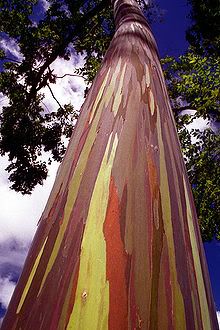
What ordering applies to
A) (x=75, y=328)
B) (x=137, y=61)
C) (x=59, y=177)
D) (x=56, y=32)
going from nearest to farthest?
(x=75, y=328), (x=59, y=177), (x=137, y=61), (x=56, y=32)

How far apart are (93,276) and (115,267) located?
46 millimetres

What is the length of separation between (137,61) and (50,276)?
1.14 meters

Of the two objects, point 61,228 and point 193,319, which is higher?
point 61,228

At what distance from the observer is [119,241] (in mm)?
732

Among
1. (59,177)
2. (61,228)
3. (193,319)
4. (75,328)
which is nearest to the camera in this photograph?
(75,328)

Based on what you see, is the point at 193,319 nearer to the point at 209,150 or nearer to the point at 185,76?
the point at 185,76

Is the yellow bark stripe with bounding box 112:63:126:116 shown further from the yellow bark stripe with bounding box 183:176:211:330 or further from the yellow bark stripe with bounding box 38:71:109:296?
the yellow bark stripe with bounding box 183:176:211:330

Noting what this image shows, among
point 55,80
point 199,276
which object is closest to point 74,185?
point 199,276

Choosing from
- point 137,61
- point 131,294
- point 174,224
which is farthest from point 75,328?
point 137,61

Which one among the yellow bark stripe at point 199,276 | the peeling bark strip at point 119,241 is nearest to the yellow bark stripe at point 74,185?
the peeling bark strip at point 119,241

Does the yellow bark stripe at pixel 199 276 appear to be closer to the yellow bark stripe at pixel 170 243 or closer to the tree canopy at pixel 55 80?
the yellow bark stripe at pixel 170 243

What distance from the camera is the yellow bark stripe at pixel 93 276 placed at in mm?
604

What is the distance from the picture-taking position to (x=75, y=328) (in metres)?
0.59

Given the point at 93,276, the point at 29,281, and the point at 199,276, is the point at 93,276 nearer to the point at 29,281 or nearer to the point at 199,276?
the point at 29,281
